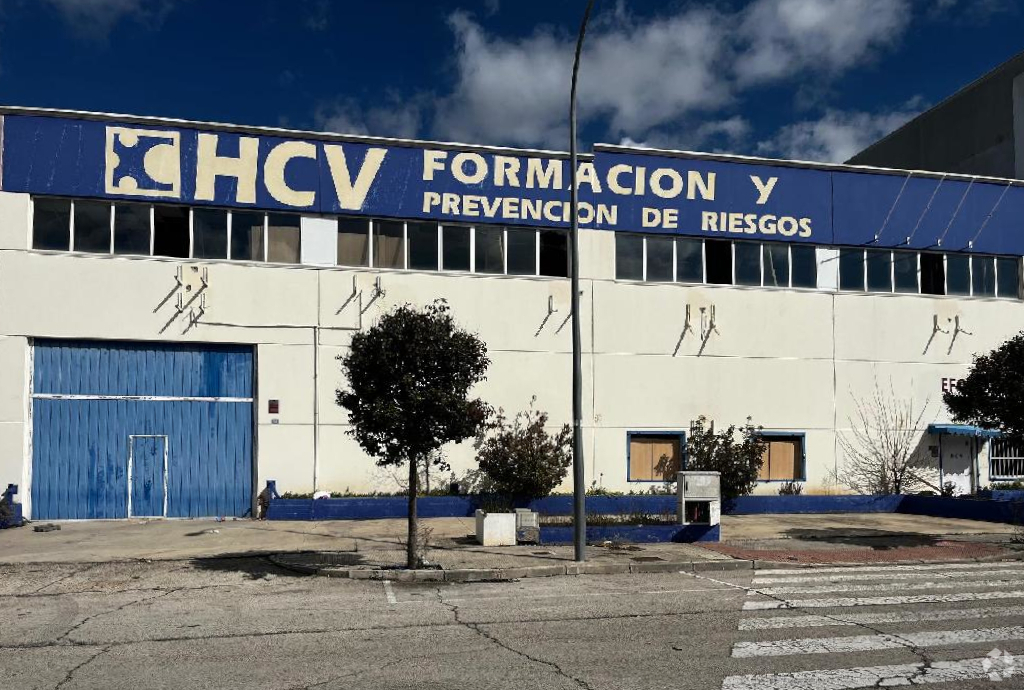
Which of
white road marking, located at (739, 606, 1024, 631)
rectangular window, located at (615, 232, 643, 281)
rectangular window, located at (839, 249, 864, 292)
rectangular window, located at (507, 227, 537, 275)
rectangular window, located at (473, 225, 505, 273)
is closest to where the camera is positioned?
white road marking, located at (739, 606, 1024, 631)

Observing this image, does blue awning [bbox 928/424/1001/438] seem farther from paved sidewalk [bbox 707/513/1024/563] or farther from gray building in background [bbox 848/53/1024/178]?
gray building in background [bbox 848/53/1024/178]

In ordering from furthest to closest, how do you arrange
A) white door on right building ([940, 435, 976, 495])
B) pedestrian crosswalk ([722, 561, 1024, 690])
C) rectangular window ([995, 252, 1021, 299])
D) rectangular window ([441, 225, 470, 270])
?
rectangular window ([995, 252, 1021, 299]), white door on right building ([940, 435, 976, 495]), rectangular window ([441, 225, 470, 270]), pedestrian crosswalk ([722, 561, 1024, 690])

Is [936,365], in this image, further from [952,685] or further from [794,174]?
[952,685]

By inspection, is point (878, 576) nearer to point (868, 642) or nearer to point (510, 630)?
point (868, 642)

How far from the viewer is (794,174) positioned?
92.2ft

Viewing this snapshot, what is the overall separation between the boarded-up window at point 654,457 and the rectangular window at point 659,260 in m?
4.72

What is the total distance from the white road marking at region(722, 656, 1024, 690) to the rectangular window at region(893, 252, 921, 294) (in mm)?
22027

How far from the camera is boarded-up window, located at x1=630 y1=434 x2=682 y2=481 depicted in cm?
2603

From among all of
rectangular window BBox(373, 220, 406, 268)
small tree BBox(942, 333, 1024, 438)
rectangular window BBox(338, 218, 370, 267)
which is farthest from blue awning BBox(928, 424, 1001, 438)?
rectangular window BBox(338, 218, 370, 267)

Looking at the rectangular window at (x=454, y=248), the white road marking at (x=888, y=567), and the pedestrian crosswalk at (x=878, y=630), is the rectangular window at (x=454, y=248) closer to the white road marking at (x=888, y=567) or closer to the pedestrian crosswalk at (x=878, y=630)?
the white road marking at (x=888, y=567)

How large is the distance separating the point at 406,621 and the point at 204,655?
2.59 m

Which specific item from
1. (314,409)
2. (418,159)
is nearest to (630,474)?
(314,409)

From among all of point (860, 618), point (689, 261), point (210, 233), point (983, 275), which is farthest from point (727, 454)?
point (210, 233)

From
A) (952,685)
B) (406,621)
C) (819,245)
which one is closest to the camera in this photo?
(952,685)
